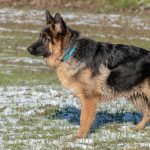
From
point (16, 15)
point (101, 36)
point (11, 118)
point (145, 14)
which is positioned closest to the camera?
point (11, 118)

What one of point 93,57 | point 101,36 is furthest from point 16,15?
point 93,57

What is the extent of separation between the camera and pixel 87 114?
343 inches

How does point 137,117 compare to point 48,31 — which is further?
point 137,117

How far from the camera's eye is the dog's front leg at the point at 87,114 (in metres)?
8.66

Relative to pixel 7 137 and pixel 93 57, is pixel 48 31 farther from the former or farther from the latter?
pixel 7 137

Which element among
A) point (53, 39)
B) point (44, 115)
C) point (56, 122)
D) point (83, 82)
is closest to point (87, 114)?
point (83, 82)

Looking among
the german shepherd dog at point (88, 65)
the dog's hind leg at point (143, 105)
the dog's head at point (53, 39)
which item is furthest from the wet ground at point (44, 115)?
the dog's head at point (53, 39)

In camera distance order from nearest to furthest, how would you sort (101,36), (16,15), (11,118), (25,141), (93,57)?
1. (25,141)
2. (93,57)
3. (11,118)
4. (101,36)
5. (16,15)

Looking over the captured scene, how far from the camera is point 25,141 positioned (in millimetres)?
8117

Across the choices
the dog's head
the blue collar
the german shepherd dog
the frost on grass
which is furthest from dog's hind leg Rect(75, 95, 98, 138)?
the dog's head

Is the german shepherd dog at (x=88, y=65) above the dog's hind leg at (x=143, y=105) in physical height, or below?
above

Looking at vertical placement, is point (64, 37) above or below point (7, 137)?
above

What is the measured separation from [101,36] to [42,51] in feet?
57.9

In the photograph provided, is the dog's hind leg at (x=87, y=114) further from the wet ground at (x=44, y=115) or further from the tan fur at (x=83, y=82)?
the wet ground at (x=44, y=115)
